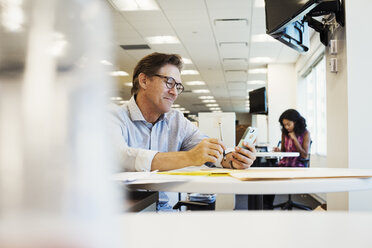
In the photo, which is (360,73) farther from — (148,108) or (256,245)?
(256,245)

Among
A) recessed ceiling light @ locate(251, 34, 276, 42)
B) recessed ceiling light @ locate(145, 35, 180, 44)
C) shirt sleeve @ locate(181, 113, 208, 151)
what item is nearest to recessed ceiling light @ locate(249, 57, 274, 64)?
recessed ceiling light @ locate(251, 34, 276, 42)

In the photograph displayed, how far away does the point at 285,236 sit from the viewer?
0.23 m

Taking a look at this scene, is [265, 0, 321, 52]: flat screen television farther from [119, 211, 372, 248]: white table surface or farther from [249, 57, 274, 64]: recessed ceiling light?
[249, 57, 274, 64]: recessed ceiling light

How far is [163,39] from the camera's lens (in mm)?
6473

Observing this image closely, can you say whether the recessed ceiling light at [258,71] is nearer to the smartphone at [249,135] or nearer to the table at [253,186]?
the smartphone at [249,135]

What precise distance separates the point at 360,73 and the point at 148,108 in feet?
4.85

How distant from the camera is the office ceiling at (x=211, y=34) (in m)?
4.93

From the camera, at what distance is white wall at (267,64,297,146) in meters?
8.63

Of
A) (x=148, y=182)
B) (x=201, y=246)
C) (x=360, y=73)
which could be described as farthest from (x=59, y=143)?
(x=360, y=73)

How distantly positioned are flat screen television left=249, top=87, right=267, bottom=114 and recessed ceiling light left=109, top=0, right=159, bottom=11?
135 inches

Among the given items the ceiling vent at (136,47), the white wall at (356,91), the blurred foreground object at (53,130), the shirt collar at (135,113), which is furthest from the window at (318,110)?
the blurred foreground object at (53,130)

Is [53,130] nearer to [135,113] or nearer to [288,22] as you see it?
[135,113]

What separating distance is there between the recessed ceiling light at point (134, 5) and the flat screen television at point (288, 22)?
2.65 meters

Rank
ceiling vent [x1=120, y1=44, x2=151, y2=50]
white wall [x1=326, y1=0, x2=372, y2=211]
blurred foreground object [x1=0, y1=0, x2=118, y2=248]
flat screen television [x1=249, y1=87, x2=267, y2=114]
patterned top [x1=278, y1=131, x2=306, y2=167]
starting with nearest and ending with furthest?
blurred foreground object [x1=0, y1=0, x2=118, y2=248], white wall [x1=326, y1=0, x2=372, y2=211], patterned top [x1=278, y1=131, x2=306, y2=167], ceiling vent [x1=120, y1=44, x2=151, y2=50], flat screen television [x1=249, y1=87, x2=267, y2=114]
